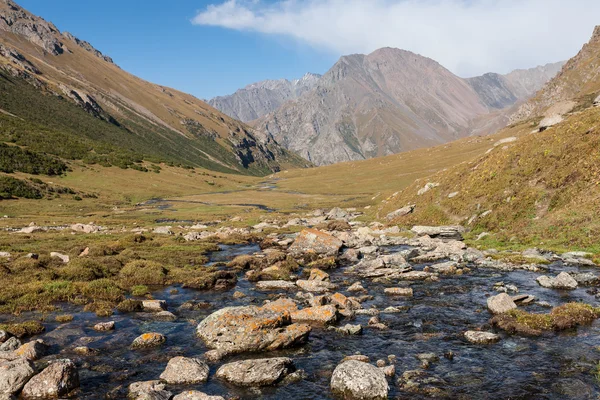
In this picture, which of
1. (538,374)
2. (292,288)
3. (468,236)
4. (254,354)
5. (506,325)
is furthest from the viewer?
(468,236)

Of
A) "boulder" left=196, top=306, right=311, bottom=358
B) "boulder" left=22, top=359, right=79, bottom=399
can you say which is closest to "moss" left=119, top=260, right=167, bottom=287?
"boulder" left=196, top=306, right=311, bottom=358

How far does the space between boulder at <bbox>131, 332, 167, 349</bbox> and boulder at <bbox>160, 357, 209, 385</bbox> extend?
3796mm

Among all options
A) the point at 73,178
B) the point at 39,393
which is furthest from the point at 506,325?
the point at 73,178

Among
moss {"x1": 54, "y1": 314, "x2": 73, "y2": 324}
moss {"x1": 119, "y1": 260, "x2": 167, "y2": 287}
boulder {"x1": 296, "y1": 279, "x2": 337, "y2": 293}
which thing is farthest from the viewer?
moss {"x1": 119, "y1": 260, "x2": 167, "y2": 287}

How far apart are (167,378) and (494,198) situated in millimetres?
44126

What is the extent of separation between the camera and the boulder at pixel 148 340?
18.3 metres

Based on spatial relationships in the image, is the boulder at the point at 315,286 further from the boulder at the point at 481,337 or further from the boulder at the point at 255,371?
the boulder at the point at 255,371

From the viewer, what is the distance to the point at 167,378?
14703mm

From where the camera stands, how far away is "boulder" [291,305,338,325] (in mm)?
21250

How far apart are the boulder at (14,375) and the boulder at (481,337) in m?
20.0

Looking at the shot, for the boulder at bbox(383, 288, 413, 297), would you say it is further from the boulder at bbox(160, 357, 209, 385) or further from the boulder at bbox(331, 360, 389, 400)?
the boulder at bbox(160, 357, 209, 385)

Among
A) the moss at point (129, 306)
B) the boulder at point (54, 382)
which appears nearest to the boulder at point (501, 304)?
the boulder at point (54, 382)

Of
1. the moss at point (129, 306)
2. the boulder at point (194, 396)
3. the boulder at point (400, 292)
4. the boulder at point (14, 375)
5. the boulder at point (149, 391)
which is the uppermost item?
the boulder at point (14, 375)

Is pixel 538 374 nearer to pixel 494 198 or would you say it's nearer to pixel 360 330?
pixel 360 330
